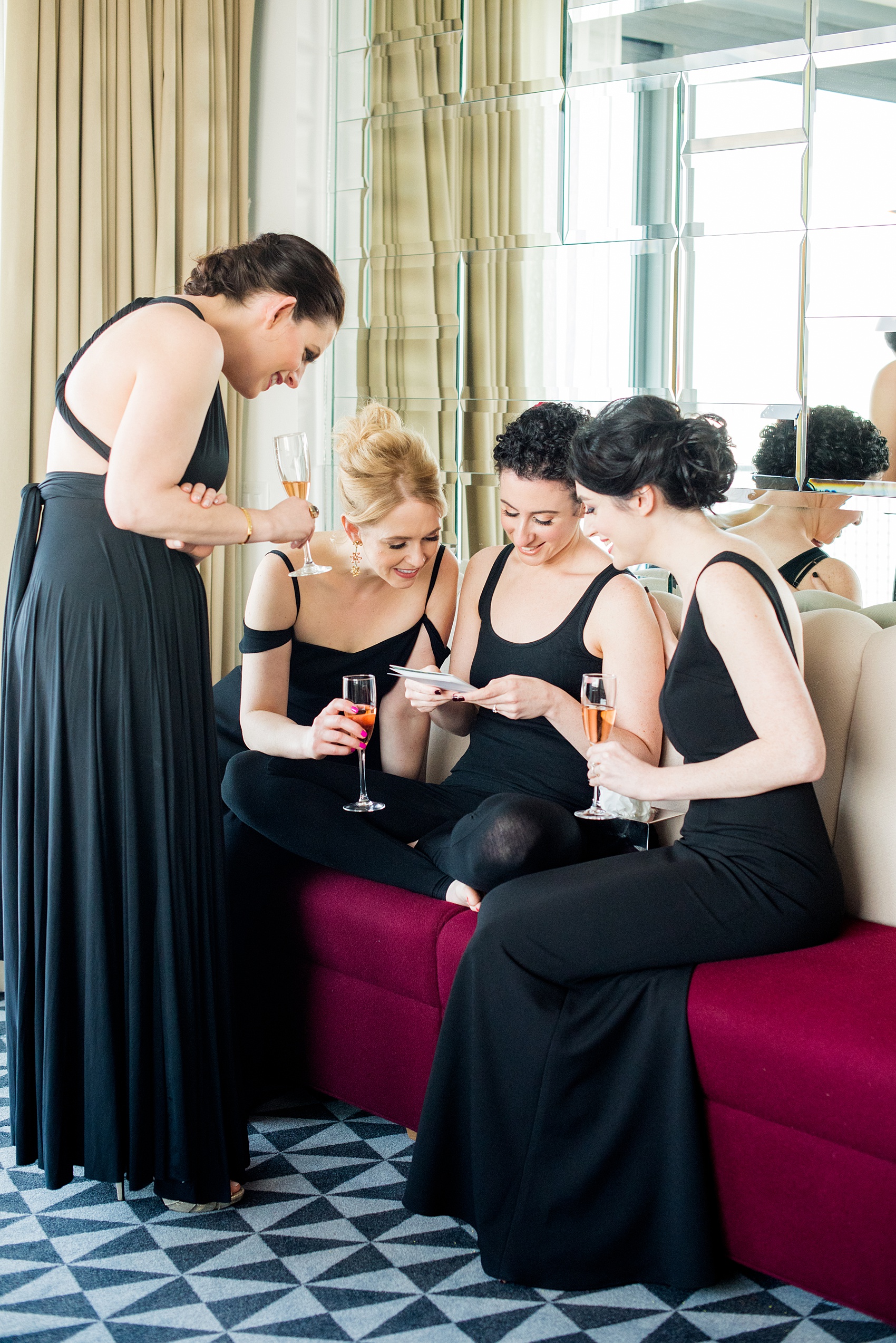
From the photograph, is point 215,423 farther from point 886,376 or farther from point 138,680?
point 886,376

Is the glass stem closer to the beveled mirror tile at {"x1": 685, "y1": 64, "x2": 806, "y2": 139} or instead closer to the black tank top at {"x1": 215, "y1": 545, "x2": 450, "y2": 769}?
the black tank top at {"x1": 215, "y1": 545, "x2": 450, "y2": 769}

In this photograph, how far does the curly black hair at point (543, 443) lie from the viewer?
2.37 meters

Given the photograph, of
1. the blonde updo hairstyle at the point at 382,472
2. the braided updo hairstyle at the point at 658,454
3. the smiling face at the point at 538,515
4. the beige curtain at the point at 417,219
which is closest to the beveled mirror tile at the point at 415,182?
the beige curtain at the point at 417,219

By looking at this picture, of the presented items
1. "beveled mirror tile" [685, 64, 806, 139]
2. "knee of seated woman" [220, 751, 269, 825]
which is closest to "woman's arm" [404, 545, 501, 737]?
"knee of seated woman" [220, 751, 269, 825]

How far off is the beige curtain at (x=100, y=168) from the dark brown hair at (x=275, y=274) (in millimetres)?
1152

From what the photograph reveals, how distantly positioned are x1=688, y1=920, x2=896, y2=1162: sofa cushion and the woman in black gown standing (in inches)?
32.4

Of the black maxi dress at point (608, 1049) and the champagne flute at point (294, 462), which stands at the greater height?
the champagne flute at point (294, 462)

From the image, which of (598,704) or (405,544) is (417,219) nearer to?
(405,544)

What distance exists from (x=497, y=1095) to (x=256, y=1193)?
59 cm

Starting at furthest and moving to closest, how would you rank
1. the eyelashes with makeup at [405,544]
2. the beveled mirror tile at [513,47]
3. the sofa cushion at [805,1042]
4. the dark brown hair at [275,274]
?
the beveled mirror tile at [513,47], the eyelashes with makeup at [405,544], the dark brown hair at [275,274], the sofa cushion at [805,1042]

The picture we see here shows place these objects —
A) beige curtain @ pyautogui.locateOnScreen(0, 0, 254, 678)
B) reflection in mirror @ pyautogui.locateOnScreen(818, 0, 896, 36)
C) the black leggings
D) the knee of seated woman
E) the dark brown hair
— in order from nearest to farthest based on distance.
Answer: the dark brown hair, the black leggings, the knee of seated woman, reflection in mirror @ pyautogui.locateOnScreen(818, 0, 896, 36), beige curtain @ pyautogui.locateOnScreen(0, 0, 254, 678)

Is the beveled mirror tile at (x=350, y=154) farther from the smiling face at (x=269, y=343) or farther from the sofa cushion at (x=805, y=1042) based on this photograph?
the sofa cushion at (x=805, y=1042)

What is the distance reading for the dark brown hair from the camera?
200 cm

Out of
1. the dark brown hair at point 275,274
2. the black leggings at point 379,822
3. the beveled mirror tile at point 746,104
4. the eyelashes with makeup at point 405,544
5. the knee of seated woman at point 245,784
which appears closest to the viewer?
the dark brown hair at point 275,274
